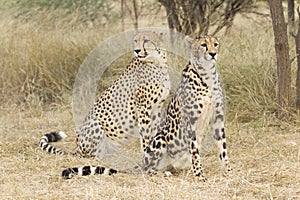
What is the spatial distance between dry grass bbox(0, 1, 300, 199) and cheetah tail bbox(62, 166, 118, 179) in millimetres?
34

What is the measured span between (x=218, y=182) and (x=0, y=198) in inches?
40.8

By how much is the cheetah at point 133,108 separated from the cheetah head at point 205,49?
580mm

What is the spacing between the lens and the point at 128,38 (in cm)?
578

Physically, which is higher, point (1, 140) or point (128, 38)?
point (128, 38)

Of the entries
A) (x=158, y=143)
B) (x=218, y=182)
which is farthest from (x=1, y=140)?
(x=218, y=182)

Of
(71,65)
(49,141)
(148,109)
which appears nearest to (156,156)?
(148,109)

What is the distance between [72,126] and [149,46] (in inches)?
49.7

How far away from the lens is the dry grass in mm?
2934

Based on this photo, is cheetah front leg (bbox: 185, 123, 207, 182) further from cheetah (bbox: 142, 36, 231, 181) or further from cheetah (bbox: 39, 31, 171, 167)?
cheetah (bbox: 39, 31, 171, 167)

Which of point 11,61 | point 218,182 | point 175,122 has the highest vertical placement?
point 11,61

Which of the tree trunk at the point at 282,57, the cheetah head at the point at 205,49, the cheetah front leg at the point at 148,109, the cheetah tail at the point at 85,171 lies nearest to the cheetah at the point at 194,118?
the cheetah head at the point at 205,49

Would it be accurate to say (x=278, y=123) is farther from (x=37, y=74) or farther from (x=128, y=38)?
(x=37, y=74)

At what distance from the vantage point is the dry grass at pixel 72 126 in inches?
115

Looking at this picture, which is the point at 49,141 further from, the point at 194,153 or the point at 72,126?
the point at 194,153
